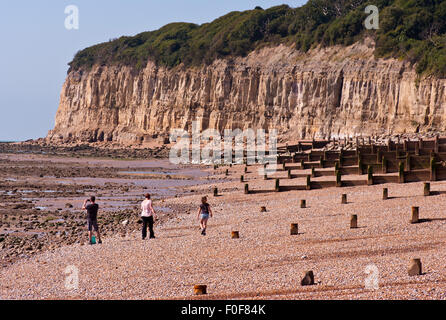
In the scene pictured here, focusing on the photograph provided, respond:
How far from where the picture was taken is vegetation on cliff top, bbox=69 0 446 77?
61.7 metres

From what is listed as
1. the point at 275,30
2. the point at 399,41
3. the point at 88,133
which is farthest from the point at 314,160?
the point at 88,133

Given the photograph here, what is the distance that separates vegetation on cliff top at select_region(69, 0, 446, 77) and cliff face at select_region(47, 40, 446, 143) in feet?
5.27

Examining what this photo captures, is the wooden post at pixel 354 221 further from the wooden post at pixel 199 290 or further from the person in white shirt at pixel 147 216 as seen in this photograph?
the wooden post at pixel 199 290

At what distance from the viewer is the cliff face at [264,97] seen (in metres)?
58.3

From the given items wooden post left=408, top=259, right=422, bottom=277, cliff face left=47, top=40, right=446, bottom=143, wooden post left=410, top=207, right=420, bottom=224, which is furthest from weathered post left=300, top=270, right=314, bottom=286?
cliff face left=47, top=40, right=446, bottom=143

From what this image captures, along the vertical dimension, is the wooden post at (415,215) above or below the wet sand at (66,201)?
above

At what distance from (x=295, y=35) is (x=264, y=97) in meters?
9.00

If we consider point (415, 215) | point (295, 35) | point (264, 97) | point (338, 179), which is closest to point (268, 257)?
point (415, 215)

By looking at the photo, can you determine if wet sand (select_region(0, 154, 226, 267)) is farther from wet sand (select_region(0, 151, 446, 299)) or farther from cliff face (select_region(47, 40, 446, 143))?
cliff face (select_region(47, 40, 446, 143))

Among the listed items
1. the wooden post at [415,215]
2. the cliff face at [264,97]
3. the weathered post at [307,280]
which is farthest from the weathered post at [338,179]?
the cliff face at [264,97]

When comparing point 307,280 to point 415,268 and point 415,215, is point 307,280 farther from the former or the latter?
point 415,215

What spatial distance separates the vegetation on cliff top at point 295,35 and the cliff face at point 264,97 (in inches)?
63.2
